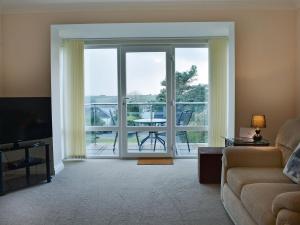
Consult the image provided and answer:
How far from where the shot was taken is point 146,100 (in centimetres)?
567

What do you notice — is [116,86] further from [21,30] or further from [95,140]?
[21,30]

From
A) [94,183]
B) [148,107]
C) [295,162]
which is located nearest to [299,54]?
[295,162]

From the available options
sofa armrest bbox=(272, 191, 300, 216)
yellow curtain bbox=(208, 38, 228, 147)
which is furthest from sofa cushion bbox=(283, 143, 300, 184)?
yellow curtain bbox=(208, 38, 228, 147)

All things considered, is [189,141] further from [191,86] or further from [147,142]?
[191,86]

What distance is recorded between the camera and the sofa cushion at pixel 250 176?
267cm

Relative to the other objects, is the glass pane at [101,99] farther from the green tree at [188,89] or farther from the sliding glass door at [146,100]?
the green tree at [188,89]

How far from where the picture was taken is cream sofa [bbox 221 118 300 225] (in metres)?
1.88

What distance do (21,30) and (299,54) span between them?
4096 millimetres

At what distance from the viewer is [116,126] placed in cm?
569

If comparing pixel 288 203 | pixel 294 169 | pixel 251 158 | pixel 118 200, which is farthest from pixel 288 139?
pixel 118 200

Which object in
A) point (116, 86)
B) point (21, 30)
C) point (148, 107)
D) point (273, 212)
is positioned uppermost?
point (21, 30)

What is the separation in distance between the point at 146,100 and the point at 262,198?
366cm

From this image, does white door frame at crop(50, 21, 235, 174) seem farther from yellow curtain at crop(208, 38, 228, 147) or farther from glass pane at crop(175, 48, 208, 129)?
glass pane at crop(175, 48, 208, 129)

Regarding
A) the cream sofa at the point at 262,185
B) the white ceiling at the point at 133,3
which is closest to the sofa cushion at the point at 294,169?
the cream sofa at the point at 262,185
